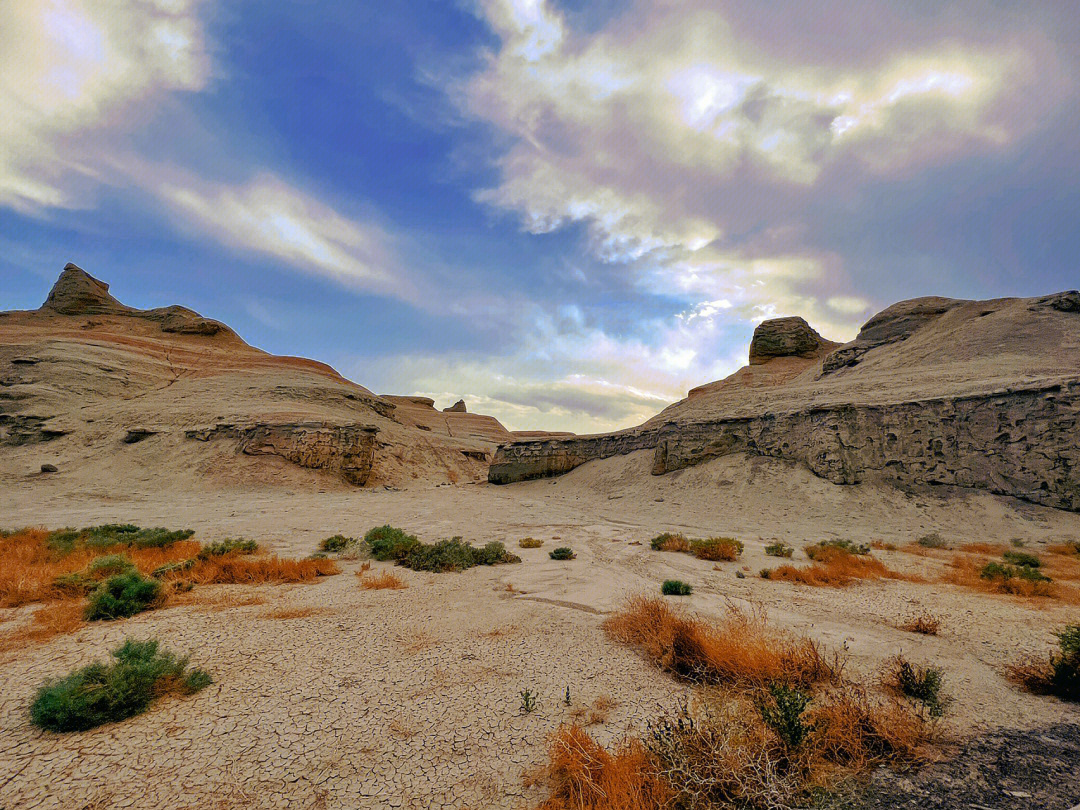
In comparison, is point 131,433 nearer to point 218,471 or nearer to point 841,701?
point 218,471

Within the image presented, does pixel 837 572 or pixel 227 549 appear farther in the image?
pixel 227 549

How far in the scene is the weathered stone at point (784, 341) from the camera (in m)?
38.7

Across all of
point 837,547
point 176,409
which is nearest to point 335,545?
point 837,547

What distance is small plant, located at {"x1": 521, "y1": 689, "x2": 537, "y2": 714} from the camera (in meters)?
3.62

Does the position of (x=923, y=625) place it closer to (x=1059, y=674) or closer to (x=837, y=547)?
(x=1059, y=674)

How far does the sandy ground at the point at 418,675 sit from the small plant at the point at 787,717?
2.90 ft

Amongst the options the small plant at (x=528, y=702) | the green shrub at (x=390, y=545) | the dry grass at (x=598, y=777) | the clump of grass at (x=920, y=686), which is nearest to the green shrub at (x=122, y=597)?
the green shrub at (x=390, y=545)

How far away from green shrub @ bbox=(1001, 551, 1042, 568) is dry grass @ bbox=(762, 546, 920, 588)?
315 cm

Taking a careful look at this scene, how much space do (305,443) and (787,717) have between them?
29145mm

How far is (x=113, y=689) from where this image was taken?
11.0 ft

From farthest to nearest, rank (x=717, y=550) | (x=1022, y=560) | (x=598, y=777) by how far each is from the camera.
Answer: (x=717, y=550) → (x=1022, y=560) → (x=598, y=777)

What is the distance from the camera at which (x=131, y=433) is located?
2755 centimetres

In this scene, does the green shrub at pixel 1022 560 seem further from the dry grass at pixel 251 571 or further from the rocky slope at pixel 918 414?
the dry grass at pixel 251 571

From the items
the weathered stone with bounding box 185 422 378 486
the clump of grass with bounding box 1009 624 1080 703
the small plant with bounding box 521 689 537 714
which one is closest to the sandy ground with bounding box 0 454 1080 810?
the small plant with bounding box 521 689 537 714
